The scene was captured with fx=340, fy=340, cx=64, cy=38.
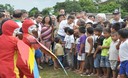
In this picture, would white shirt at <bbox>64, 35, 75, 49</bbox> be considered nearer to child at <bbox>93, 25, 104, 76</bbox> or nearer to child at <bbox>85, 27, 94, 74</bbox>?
child at <bbox>85, 27, 94, 74</bbox>

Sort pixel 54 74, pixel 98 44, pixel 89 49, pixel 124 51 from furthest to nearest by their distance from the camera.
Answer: pixel 54 74
pixel 89 49
pixel 98 44
pixel 124 51

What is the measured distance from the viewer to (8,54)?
6.00 metres

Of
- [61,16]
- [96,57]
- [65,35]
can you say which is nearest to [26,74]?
[96,57]

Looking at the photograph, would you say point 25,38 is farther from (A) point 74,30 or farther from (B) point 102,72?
(A) point 74,30

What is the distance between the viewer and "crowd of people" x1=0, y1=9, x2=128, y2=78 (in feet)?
24.6

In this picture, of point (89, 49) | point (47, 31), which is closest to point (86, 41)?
point (89, 49)

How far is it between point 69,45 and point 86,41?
4.39ft

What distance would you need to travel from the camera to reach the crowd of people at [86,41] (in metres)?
7.50

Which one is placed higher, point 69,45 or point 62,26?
point 62,26

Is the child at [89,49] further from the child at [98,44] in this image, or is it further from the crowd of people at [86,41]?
the child at [98,44]

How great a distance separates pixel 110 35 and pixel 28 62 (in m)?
3.17

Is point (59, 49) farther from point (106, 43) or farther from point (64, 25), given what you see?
point (106, 43)

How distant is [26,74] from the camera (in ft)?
20.0

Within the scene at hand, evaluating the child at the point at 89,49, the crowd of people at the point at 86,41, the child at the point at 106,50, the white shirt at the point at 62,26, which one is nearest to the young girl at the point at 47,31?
the crowd of people at the point at 86,41
